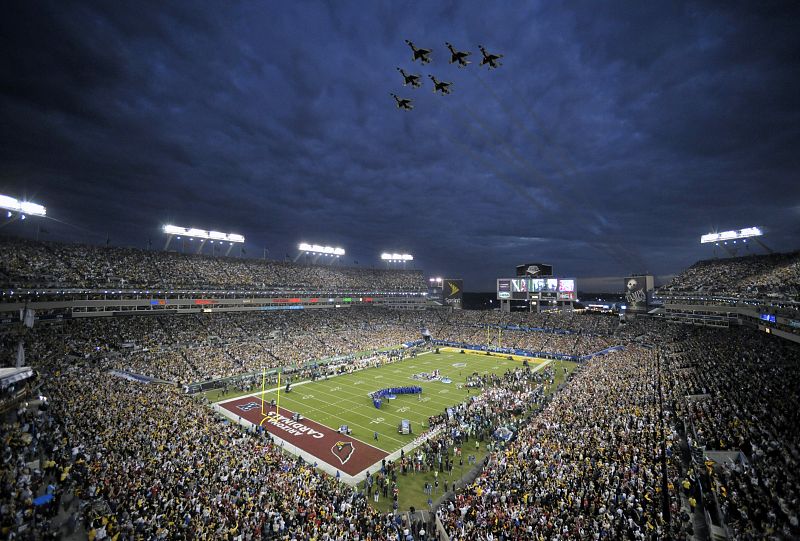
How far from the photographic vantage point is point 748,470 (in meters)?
12.9

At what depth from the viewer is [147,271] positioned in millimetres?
50000

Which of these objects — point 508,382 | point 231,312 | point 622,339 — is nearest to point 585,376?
point 508,382

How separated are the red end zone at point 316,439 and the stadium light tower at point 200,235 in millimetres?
36668

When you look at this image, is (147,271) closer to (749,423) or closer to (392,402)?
(392,402)

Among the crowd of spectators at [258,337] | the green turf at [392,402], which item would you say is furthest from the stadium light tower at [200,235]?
the green turf at [392,402]

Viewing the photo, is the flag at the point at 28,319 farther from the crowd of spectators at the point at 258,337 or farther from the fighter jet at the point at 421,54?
the fighter jet at the point at 421,54

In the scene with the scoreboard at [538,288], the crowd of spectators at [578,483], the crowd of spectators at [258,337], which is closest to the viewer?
the crowd of spectators at [578,483]

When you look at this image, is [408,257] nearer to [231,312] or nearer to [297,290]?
[297,290]

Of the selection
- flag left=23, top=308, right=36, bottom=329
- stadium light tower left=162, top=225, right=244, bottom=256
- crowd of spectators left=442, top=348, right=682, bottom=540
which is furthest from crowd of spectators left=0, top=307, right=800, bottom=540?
stadium light tower left=162, top=225, right=244, bottom=256

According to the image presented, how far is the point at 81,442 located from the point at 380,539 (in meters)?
13.8

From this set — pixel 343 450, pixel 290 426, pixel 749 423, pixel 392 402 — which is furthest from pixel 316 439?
pixel 749 423

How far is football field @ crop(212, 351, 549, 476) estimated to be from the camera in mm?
22852

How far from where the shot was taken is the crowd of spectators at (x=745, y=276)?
106 feet

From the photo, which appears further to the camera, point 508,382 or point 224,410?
point 508,382
